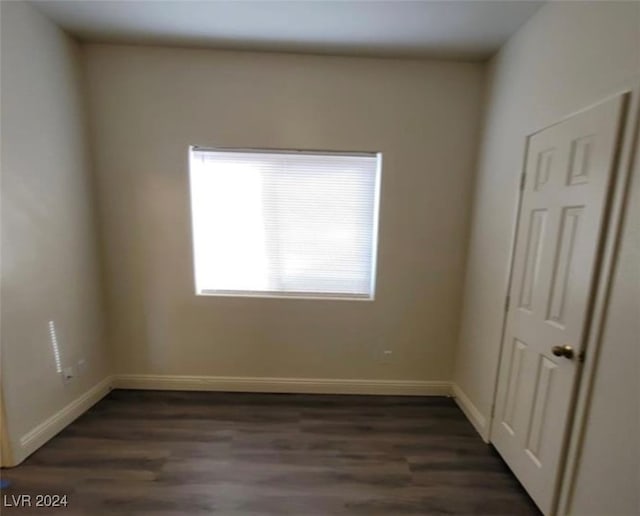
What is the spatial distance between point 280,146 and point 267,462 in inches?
90.0

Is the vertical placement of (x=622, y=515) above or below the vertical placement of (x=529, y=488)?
above

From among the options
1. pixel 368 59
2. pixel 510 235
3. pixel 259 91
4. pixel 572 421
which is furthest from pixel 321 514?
pixel 368 59

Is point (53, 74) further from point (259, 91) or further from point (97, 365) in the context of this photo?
point (97, 365)

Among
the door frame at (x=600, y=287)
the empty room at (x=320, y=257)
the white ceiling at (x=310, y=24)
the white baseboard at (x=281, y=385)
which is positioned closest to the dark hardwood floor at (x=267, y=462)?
the empty room at (x=320, y=257)

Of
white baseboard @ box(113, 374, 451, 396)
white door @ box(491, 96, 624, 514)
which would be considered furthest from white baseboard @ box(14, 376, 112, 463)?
white door @ box(491, 96, 624, 514)

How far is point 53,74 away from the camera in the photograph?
6.73 ft

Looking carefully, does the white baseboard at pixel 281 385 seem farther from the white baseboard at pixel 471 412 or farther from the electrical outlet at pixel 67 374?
the electrical outlet at pixel 67 374

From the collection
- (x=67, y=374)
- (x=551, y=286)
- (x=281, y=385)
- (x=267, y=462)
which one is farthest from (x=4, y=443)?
(x=551, y=286)

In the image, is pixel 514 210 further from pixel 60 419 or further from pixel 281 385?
pixel 60 419

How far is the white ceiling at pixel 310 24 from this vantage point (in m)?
1.80

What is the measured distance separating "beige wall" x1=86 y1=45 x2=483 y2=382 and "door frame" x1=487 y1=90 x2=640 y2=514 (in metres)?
1.09

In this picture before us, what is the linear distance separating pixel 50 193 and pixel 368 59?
2522mm

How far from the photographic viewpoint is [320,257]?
262 centimetres

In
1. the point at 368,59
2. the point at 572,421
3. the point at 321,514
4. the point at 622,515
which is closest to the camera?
the point at 622,515
